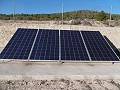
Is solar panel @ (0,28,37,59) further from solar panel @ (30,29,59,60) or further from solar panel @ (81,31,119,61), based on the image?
solar panel @ (81,31,119,61)

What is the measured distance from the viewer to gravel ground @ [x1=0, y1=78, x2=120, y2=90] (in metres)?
7.61

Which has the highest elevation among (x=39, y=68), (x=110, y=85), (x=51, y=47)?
(x=51, y=47)

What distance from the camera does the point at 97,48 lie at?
1162cm

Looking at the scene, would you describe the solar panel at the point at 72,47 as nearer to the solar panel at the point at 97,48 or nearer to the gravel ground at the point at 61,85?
the solar panel at the point at 97,48

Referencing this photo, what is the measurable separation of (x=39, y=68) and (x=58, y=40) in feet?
9.57

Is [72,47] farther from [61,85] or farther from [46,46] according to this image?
[61,85]

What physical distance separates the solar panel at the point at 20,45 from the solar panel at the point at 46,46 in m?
0.37

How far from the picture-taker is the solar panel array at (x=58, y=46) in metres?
10.6

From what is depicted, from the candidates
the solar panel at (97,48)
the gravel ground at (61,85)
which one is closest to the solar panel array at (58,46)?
the solar panel at (97,48)

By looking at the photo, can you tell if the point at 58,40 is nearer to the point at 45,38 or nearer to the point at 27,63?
the point at 45,38

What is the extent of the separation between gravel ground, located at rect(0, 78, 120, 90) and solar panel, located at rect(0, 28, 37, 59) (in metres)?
2.57

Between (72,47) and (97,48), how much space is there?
1.35 meters

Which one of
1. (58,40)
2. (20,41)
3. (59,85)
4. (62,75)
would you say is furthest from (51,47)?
(59,85)

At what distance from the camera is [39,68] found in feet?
31.7
